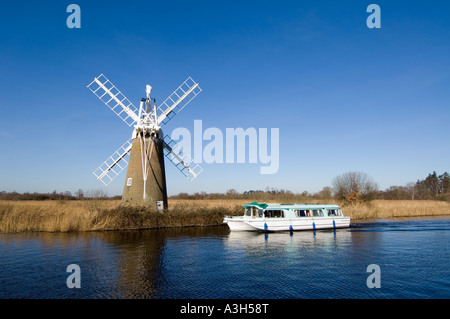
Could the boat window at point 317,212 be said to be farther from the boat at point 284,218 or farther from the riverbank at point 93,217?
the riverbank at point 93,217

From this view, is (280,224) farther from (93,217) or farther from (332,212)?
(93,217)

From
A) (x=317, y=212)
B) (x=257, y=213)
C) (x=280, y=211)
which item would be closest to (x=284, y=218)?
(x=280, y=211)

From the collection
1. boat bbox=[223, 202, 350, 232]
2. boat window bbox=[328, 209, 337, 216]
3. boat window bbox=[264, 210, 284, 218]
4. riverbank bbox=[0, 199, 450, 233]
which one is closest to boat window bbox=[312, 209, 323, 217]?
boat bbox=[223, 202, 350, 232]

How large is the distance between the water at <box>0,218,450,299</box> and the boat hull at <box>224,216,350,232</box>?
3.87 m

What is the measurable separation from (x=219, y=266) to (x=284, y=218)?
1426cm

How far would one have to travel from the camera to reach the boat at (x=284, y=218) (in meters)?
26.6

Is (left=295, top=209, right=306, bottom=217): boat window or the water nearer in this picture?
the water

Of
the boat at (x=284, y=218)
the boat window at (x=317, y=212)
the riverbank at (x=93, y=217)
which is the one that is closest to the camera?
the riverbank at (x=93, y=217)

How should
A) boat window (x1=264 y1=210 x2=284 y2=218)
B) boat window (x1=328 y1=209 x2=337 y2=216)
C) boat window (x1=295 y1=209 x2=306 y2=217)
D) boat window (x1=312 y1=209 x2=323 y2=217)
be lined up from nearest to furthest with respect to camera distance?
1. boat window (x1=264 y1=210 x2=284 y2=218)
2. boat window (x1=295 y1=209 x2=306 y2=217)
3. boat window (x1=312 y1=209 x2=323 y2=217)
4. boat window (x1=328 y1=209 x2=337 y2=216)

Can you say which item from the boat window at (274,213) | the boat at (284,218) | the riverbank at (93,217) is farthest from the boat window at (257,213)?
the riverbank at (93,217)

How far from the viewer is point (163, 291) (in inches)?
422

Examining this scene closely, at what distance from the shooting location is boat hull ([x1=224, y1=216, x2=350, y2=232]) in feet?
86.8

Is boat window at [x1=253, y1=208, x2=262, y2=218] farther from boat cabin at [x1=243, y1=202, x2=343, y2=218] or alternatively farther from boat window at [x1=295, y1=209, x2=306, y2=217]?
boat window at [x1=295, y1=209, x2=306, y2=217]
